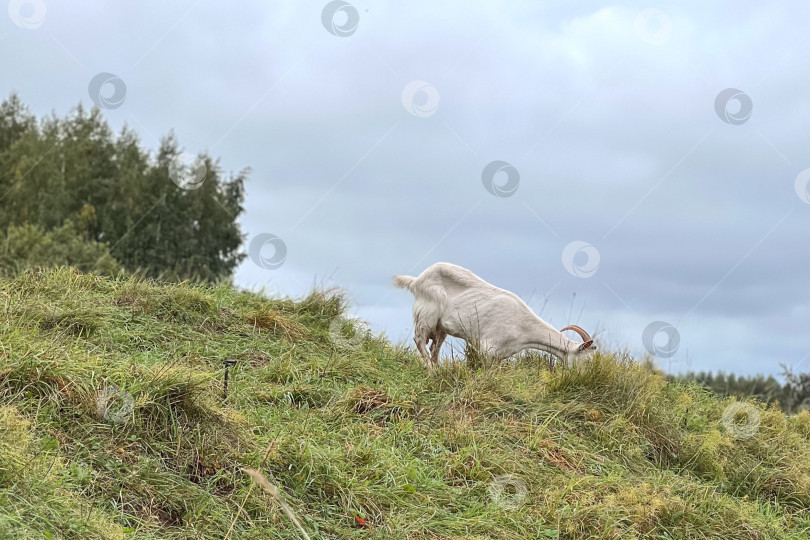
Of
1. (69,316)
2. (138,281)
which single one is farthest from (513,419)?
(138,281)

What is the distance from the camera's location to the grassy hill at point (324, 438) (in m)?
4.80

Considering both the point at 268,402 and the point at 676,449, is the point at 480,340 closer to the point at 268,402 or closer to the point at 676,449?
the point at 676,449

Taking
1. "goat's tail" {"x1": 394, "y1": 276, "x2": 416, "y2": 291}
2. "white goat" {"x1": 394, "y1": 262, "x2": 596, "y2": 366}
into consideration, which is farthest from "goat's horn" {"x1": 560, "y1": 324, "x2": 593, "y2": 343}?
"goat's tail" {"x1": 394, "y1": 276, "x2": 416, "y2": 291}

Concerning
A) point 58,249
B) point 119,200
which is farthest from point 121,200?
point 58,249

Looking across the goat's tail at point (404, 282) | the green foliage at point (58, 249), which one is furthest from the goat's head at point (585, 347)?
the green foliage at point (58, 249)

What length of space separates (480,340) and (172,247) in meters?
27.1

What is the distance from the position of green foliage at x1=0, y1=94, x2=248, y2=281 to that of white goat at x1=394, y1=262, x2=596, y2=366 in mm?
23992

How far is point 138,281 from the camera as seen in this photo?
9602 mm

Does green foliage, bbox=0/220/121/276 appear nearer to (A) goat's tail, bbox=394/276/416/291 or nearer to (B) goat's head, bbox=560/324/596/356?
(A) goat's tail, bbox=394/276/416/291

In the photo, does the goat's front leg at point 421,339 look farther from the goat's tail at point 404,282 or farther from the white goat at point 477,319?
the goat's tail at point 404,282

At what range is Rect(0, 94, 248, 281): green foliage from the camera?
33781 mm

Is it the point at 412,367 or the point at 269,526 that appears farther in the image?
the point at 412,367

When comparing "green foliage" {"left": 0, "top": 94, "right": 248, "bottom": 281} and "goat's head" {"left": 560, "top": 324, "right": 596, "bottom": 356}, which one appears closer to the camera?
"goat's head" {"left": 560, "top": 324, "right": 596, "bottom": 356}

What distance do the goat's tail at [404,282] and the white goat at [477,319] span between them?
68mm
